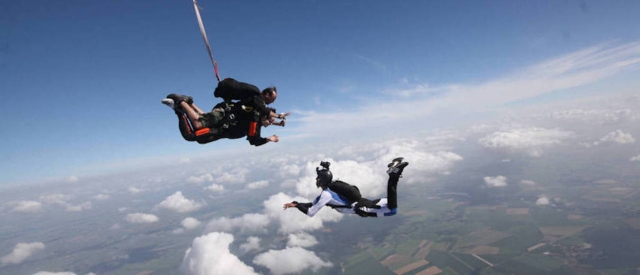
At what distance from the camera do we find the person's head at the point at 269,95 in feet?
17.6

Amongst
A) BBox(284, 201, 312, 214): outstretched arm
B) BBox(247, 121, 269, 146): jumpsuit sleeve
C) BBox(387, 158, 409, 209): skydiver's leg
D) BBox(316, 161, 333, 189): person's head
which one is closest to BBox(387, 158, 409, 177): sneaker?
BBox(387, 158, 409, 209): skydiver's leg

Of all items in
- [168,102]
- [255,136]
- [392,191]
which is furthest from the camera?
[392,191]

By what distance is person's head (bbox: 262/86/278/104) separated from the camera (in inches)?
212

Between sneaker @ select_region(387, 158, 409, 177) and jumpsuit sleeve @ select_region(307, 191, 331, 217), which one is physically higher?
sneaker @ select_region(387, 158, 409, 177)

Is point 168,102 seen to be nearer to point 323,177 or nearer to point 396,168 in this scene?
point 323,177

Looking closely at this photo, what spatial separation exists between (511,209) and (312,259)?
333 feet

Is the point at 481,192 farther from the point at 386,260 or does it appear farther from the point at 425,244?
the point at 386,260

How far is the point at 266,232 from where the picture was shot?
508ft

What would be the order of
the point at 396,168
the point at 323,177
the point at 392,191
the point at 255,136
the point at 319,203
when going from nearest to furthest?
1. the point at 255,136
2. the point at 396,168
3. the point at 392,191
4. the point at 319,203
5. the point at 323,177

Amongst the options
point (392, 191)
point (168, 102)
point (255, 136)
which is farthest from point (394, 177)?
point (168, 102)

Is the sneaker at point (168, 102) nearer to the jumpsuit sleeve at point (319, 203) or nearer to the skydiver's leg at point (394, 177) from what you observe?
the jumpsuit sleeve at point (319, 203)

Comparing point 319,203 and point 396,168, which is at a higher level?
point 396,168

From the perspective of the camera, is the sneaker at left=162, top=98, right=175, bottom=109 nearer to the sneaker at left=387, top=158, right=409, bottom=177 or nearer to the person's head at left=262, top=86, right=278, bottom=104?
the person's head at left=262, top=86, right=278, bottom=104

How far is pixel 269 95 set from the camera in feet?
17.6
